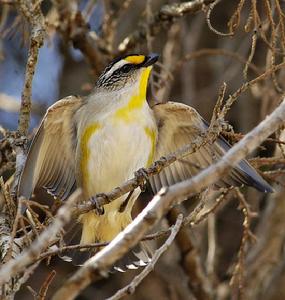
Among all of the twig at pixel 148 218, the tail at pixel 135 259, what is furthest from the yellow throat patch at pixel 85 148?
the twig at pixel 148 218

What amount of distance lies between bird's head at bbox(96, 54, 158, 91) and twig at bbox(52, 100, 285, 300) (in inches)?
96.4

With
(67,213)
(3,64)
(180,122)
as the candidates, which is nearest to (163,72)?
(180,122)

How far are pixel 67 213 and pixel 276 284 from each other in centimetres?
373

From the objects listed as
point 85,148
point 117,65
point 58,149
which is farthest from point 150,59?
point 58,149

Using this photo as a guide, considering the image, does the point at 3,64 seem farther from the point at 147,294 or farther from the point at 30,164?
the point at 30,164

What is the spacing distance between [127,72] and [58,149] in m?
0.67

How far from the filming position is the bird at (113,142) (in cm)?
448

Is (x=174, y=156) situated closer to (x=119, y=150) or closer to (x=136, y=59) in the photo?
(x=119, y=150)

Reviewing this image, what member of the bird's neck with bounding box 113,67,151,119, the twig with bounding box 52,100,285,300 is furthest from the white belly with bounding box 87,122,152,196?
the twig with bounding box 52,100,285,300

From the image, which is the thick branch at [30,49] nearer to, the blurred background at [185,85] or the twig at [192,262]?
the blurred background at [185,85]

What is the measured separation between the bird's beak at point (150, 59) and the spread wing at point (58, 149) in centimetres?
48

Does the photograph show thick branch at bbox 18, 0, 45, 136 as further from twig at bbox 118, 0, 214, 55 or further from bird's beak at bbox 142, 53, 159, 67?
twig at bbox 118, 0, 214, 55

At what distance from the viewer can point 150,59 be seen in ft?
15.4

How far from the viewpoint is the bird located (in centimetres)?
448
